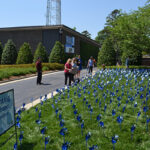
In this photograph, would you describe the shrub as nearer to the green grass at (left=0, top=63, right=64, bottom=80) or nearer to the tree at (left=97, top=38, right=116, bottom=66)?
the tree at (left=97, top=38, right=116, bottom=66)

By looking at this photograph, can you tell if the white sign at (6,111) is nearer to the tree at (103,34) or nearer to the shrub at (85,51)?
the shrub at (85,51)

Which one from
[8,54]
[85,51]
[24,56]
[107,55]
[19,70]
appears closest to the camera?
[19,70]

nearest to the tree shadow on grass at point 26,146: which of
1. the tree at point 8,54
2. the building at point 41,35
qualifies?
the building at point 41,35

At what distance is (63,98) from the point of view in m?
7.78

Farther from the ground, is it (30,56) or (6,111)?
(30,56)

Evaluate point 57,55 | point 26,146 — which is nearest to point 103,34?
point 57,55

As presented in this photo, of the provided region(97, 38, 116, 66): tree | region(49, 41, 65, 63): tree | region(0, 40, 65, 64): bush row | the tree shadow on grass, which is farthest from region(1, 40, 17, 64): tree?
the tree shadow on grass

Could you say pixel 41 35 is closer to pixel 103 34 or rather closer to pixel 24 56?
pixel 24 56

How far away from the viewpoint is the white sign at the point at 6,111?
3.12 meters

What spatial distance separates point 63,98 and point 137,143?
14.3ft

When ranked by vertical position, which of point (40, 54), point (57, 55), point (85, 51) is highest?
point (85, 51)

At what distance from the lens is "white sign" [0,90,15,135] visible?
312cm

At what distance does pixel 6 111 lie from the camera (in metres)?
3.26

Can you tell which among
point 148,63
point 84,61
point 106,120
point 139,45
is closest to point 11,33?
point 84,61
